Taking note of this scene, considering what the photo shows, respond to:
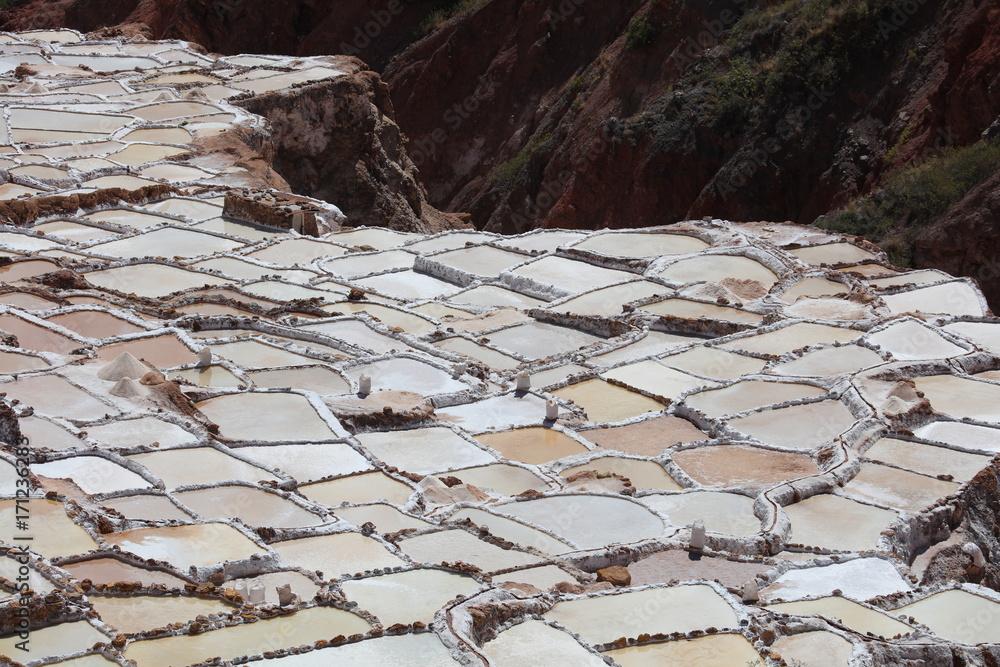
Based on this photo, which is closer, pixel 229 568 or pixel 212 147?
pixel 229 568

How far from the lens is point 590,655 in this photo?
286 inches

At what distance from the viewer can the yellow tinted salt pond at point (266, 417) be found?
1133 centimetres

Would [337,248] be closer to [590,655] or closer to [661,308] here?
[661,308]

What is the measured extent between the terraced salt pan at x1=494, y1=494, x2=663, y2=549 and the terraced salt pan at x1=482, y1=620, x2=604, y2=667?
2123 mm

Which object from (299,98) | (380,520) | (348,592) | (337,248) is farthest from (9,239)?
(348,592)

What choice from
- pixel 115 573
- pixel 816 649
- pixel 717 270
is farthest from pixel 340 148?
pixel 816 649

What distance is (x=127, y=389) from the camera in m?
11.1

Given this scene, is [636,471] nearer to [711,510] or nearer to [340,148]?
[711,510]

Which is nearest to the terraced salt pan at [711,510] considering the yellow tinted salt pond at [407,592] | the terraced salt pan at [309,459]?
the terraced salt pan at [309,459]

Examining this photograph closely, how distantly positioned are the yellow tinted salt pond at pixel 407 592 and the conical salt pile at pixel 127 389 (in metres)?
3.81

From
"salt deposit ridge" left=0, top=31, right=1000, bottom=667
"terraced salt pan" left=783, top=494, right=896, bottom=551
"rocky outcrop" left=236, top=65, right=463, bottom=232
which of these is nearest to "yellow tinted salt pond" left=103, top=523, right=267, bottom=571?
"salt deposit ridge" left=0, top=31, right=1000, bottom=667

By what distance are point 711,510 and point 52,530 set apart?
5065mm

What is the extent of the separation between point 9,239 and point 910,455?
11.5m

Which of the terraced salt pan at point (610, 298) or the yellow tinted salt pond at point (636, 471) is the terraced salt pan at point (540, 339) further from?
the yellow tinted salt pond at point (636, 471)
